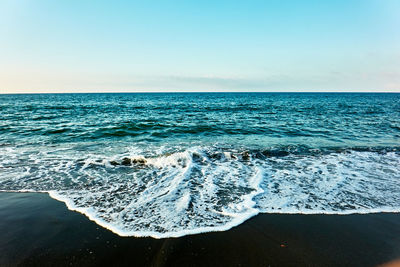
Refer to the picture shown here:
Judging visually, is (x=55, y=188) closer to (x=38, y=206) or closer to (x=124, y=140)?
(x=38, y=206)

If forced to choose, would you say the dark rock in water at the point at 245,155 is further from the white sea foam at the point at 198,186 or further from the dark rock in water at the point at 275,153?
the dark rock in water at the point at 275,153

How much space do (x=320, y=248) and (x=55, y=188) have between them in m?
5.87

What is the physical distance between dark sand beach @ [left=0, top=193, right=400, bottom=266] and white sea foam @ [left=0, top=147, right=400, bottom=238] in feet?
0.78

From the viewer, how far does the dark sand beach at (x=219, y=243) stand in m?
2.75

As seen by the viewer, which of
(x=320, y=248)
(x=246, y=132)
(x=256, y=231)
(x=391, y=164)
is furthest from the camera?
(x=246, y=132)

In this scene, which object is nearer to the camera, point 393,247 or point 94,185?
point 393,247

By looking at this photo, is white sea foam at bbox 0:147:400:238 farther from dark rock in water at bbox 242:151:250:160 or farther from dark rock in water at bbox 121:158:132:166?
dark rock in water at bbox 121:158:132:166

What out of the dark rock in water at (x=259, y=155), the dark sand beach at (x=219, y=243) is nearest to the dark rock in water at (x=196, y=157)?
the dark rock in water at (x=259, y=155)

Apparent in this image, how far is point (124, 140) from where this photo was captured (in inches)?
432

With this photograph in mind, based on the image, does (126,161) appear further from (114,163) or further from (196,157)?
(196,157)

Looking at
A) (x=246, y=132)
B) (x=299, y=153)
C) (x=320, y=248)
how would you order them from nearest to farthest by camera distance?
(x=320, y=248), (x=299, y=153), (x=246, y=132)

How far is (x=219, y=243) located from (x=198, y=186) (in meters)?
2.26

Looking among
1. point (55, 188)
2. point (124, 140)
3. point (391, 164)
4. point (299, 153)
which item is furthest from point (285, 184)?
point (124, 140)

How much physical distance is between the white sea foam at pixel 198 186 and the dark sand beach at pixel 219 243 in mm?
239
